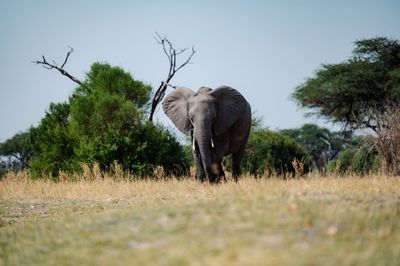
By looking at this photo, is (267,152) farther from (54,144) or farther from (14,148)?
(14,148)

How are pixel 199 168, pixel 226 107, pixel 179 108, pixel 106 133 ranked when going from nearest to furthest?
pixel 199 168 < pixel 226 107 < pixel 179 108 < pixel 106 133

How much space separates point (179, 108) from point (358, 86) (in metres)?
14.8

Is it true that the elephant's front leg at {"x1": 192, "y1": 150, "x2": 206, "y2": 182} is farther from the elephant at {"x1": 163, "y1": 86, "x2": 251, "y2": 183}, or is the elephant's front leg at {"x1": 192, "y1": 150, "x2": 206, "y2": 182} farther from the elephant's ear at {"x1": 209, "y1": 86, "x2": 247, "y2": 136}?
the elephant's ear at {"x1": 209, "y1": 86, "x2": 247, "y2": 136}

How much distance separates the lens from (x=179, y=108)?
15562 millimetres

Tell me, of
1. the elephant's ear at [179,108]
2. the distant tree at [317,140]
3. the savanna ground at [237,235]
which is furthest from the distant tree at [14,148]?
the savanna ground at [237,235]

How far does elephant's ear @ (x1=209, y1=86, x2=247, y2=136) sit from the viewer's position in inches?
581

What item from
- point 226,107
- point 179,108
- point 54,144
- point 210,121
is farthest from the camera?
point 54,144

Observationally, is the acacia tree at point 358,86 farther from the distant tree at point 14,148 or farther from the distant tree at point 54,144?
the distant tree at point 14,148

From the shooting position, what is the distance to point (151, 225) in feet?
21.1

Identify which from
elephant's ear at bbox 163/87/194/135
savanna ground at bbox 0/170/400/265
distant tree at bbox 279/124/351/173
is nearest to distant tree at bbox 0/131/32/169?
distant tree at bbox 279/124/351/173

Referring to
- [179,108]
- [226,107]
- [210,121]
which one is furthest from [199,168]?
[179,108]

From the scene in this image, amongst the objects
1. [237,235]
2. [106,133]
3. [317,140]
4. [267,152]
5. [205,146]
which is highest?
[317,140]

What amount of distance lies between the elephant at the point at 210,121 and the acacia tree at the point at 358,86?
12.0 m

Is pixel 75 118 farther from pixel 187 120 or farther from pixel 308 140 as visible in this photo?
pixel 308 140
